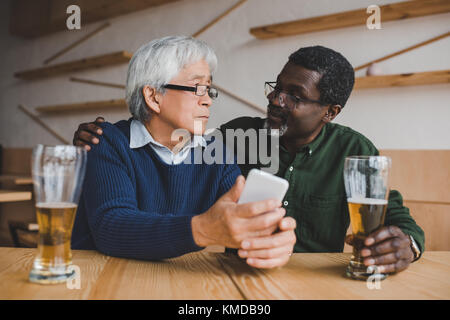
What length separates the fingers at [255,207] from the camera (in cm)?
70

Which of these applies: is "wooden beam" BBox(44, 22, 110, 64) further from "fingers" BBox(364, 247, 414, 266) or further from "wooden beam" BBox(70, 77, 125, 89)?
"fingers" BBox(364, 247, 414, 266)

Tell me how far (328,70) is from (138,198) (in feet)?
3.21

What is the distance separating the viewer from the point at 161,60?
4.15ft

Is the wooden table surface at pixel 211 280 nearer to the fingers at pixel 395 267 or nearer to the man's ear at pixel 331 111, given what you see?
the fingers at pixel 395 267

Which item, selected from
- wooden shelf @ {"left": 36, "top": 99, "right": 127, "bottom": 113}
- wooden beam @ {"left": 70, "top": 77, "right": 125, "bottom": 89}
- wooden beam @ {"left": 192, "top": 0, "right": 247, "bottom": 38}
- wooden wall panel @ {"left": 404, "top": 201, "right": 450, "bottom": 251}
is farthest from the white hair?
wooden beam @ {"left": 70, "top": 77, "right": 125, "bottom": 89}

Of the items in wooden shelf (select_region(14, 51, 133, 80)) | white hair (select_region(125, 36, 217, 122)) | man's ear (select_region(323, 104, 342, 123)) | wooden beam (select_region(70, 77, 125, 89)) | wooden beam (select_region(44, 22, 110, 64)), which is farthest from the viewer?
wooden beam (select_region(44, 22, 110, 64))

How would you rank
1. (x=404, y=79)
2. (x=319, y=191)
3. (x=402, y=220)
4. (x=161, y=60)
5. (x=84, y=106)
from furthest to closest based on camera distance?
(x=84, y=106) < (x=404, y=79) < (x=319, y=191) < (x=161, y=60) < (x=402, y=220)

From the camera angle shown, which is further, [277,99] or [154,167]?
[277,99]

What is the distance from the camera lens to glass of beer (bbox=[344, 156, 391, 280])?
2.60 ft

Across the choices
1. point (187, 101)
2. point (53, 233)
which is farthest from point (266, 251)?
point (187, 101)

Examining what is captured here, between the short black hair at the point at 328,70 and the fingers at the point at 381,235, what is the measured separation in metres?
0.90

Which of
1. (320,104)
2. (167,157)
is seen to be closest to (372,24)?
(320,104)

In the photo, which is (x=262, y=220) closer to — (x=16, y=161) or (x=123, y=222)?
(x=123, y=222)

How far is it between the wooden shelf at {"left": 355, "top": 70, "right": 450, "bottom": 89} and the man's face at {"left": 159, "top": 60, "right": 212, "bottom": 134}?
4.72ft
